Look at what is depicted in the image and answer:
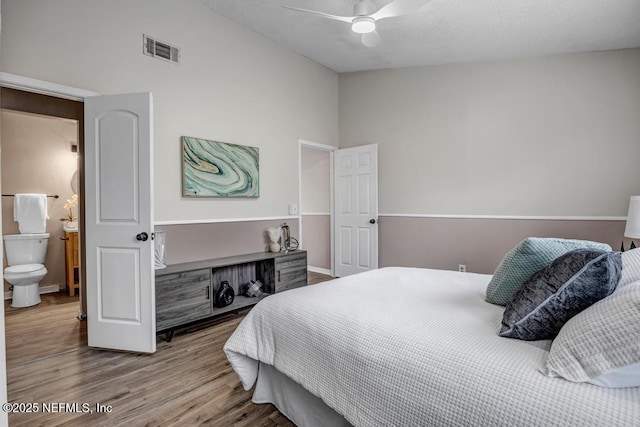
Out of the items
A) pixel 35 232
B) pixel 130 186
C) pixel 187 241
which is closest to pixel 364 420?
pixel 130 186

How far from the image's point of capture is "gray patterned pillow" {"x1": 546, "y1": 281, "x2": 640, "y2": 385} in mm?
952

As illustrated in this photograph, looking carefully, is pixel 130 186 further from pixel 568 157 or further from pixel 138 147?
pixel 568 157

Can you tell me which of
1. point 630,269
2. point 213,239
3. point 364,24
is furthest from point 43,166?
point 630,269

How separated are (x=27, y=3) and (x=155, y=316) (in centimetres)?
243

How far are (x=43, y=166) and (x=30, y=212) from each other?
2.18ft

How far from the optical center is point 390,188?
4.80 metres

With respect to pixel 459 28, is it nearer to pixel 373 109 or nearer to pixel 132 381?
pixel 373 109

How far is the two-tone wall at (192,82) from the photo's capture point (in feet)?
8.36

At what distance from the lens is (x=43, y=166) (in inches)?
179

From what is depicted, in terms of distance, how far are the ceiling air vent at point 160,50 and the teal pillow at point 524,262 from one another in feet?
10.6

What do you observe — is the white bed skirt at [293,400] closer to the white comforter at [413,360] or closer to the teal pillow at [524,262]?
the white comforter at [413,360]

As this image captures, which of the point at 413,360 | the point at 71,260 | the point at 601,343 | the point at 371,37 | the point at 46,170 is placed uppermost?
the point at 371,37

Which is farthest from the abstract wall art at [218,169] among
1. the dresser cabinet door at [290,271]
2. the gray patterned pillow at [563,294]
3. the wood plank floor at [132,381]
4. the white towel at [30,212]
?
the gray patterned pillow at [563,294]

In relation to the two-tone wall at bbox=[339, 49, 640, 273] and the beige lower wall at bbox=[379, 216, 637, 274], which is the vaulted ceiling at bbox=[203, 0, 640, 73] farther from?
the beige lower wall at bbox=[379, 216, 637, 274]
